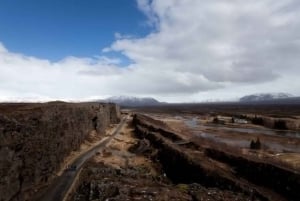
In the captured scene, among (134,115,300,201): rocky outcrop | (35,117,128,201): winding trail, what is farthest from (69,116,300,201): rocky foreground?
(35,117,128,201): winding trail

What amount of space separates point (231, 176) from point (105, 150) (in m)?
26.3

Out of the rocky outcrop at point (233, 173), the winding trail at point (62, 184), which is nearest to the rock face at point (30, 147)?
the winding trail at point (62, 184)

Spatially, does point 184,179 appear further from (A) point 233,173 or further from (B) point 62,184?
(B) point 62,184

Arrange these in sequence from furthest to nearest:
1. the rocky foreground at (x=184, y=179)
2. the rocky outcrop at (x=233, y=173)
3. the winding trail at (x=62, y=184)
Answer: the winding trail at (x=62, y=184)
the rocky outcrop at (x=233, y=173)
the rocky foreground at (x=184, y=179)

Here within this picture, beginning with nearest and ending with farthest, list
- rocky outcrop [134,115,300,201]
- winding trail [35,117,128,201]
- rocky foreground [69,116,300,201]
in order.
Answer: rocky foreground [69,116,300,201] → rocky outcrop [134,115,300,201] → winding trail [35,117,128,201]

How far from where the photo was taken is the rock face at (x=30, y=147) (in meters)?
25.1

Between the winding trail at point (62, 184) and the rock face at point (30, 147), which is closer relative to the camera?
the rock face at point (30, 147)

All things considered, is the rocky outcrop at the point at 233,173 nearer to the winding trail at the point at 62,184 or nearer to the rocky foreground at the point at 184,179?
the rocky foreground at the point at 184,179

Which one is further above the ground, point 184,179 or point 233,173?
point 233,173

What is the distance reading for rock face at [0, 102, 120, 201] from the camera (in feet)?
82.2

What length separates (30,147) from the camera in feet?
97.2

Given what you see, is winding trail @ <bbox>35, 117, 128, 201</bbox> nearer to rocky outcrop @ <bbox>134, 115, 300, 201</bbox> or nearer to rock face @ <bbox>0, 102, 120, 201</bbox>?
rock face @ <bbox>0, 102, 120, 201</bbox>

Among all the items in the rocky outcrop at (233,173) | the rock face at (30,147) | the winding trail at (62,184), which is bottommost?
the winding trail at (62,184)

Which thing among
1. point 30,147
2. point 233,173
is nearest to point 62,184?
point 30,147
